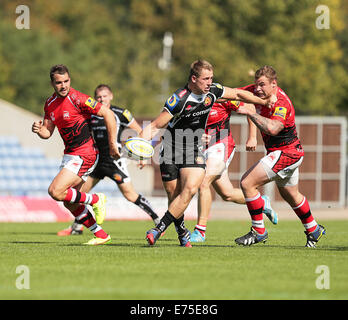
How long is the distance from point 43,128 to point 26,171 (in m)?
14.7

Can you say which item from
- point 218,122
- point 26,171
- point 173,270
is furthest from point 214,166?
point 26,171

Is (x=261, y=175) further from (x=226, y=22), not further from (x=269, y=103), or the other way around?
(x=226, y=22)

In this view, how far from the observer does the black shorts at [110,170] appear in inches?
557

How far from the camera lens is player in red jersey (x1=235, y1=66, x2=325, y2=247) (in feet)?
34.6

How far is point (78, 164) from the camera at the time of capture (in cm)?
1120

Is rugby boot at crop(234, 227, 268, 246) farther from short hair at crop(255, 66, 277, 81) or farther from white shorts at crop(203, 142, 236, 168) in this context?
short hair at crop(255, 66, 277, 81)

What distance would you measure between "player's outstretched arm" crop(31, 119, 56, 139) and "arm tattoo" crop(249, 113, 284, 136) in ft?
9.05

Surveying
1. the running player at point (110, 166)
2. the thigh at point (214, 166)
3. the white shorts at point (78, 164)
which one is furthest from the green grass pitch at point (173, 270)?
the running player at point (110, 166)

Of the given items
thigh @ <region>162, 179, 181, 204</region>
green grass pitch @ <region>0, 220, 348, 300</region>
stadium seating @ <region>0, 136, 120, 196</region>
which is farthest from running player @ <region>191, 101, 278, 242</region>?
stadium seating @ <region>0, 136, 120, 196</region>

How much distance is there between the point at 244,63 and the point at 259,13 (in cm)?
270

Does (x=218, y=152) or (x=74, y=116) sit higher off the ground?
(x=74, y=116)

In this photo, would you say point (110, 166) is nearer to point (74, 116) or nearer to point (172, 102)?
point (74, 116)

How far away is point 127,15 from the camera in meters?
67.2

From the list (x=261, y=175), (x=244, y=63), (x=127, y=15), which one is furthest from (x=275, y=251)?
(x=127, y=15)
